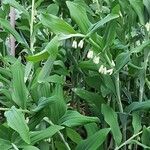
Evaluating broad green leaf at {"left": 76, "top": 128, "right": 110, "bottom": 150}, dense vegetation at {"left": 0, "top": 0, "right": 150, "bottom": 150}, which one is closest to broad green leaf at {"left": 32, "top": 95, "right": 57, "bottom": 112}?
dense vegetation at {"left": 0, "top": 0, "right": 150, "bottom": 150}

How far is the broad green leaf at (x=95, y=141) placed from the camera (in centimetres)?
94

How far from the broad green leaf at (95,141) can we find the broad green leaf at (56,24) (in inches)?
9.2

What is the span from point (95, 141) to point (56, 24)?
276mm

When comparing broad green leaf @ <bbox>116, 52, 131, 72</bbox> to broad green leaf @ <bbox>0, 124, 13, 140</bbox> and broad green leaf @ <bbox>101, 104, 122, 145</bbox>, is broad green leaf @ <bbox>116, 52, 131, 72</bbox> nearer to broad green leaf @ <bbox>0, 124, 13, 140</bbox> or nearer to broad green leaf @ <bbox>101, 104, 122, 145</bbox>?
broad green leaf @ <bbox>101, 104, 122, 145</bbox>

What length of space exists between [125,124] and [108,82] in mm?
120

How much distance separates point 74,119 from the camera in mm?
926

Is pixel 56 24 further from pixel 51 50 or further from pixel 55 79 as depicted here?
pixel 55 79

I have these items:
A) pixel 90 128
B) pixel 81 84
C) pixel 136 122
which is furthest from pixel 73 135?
pixel 81 84

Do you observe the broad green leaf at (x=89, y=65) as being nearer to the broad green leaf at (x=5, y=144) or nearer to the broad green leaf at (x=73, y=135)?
the broad green leaf at (x=73, y=135)

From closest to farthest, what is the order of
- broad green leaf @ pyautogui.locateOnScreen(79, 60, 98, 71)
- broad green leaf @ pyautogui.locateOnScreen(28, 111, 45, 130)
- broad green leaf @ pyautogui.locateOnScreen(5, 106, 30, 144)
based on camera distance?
1. broad green leaf @ pyautogui.locateOnScreen(5, 106, 30, 144)
2. broad green leaf @ pyautogui.locateOnScreen(28, 111, 45, 130)
3. broad green leaf @ pyautogui.locateOnScreen(79, 60, 98, 71)

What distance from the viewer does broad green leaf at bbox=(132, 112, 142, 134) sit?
40.0 inches

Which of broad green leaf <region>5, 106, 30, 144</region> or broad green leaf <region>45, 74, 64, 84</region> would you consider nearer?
broad green leaf <region>5, 106, 30, 144</region>

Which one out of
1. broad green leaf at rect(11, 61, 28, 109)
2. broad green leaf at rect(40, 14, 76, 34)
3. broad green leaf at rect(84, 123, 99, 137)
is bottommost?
broad green leaf at rect(84, 123, 99, 137)

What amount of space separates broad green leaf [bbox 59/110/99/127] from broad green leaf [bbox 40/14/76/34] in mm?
187
